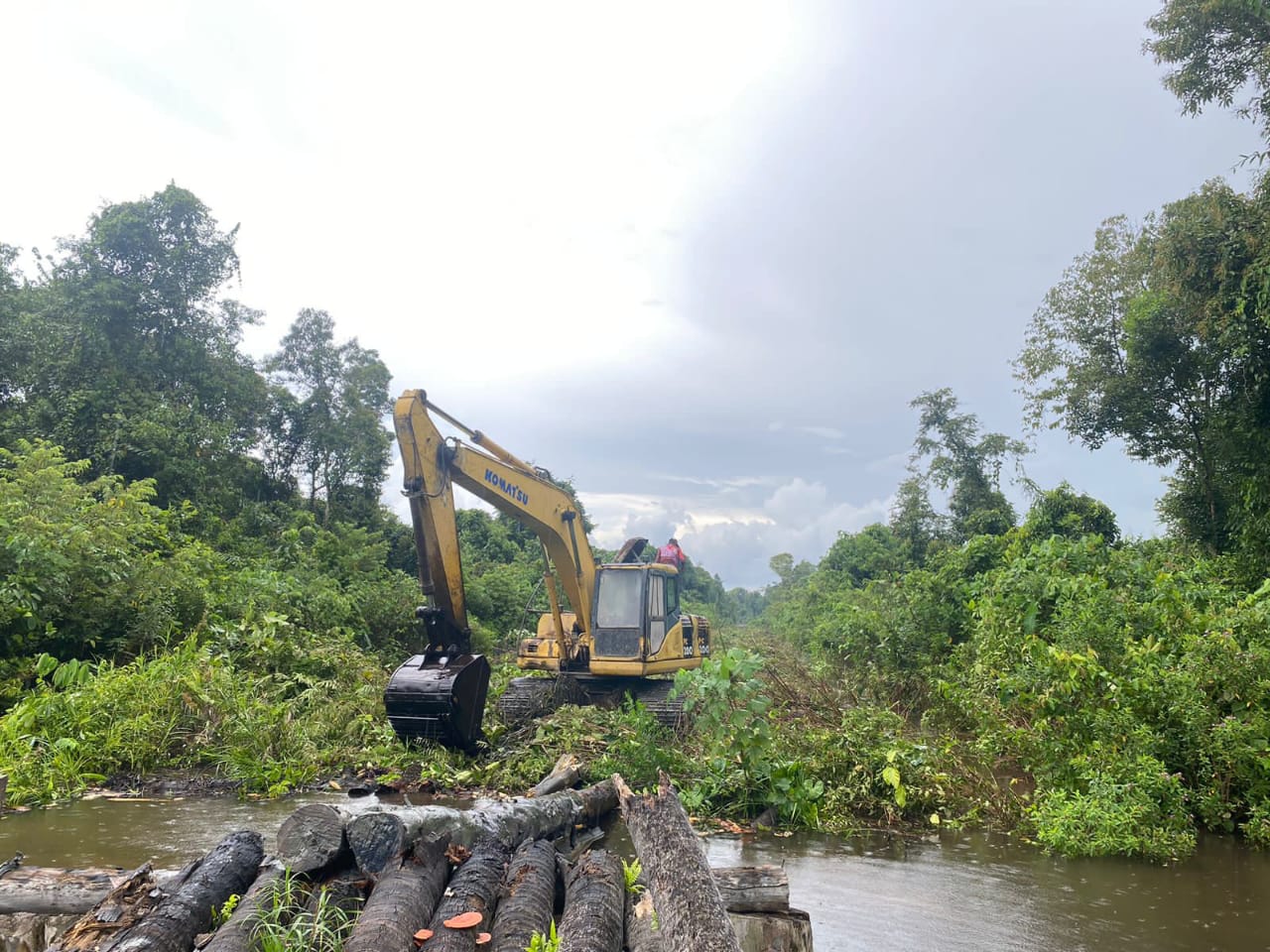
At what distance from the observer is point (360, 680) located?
11.5 meters

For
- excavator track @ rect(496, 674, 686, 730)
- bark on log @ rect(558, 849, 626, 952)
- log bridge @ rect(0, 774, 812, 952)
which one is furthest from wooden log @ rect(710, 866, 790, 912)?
excavator track @ rect(496, 674, 686, 730)

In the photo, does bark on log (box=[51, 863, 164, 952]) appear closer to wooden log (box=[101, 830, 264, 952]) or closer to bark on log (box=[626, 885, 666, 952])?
wooden log (box=[101, 830, 264, 952])

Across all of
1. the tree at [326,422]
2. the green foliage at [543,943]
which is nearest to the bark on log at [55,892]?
the green foliage at [543,943]

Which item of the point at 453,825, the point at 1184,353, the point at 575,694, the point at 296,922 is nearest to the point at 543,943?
the point at 296,922

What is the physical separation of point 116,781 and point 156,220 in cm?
1683

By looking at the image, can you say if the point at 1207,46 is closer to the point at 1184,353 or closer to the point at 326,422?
the point at 1184,353

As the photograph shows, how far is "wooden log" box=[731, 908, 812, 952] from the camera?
11.9 ft

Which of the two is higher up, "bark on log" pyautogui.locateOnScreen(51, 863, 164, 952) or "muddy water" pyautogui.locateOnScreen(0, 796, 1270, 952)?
"bark on log" pyautogui.locateOnScreen(51, 863, 164, 952)

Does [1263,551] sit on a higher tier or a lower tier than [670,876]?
higher

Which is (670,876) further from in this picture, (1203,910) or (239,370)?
(239,370)

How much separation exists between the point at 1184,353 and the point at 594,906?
616 inches

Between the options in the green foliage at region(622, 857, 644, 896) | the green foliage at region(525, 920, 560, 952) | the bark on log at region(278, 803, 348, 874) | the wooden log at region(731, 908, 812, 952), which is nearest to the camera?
the green foliage at region(525, 920, 560, 952)

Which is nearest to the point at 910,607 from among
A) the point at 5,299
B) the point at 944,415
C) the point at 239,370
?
the point at 944,415

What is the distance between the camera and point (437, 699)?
7480 millimetres
